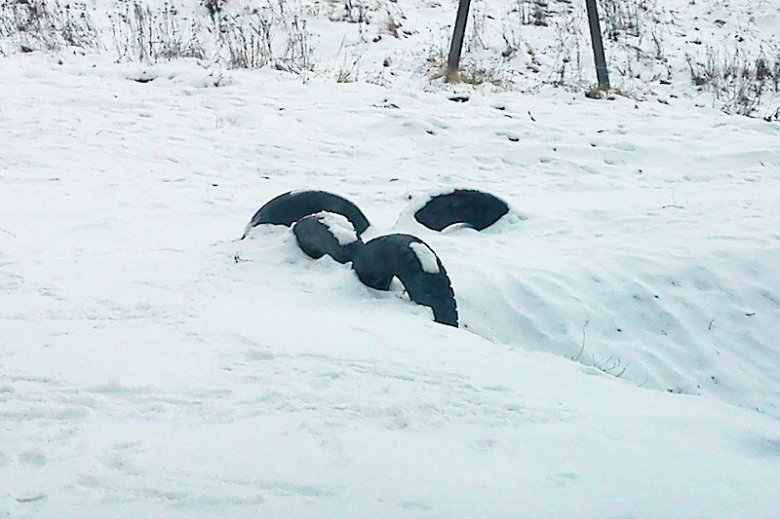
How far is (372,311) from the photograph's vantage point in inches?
148

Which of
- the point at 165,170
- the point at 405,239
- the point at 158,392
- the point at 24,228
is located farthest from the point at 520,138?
the point at 158,392

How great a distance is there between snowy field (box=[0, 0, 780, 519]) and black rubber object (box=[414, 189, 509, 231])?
0.12 m

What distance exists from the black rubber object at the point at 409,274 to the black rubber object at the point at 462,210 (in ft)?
4.37

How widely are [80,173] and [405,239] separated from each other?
3459mm

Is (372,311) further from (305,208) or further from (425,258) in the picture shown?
(305,208)

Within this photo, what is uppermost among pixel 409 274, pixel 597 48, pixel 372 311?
pixel 597 48

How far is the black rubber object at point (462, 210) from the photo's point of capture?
5.33 meters

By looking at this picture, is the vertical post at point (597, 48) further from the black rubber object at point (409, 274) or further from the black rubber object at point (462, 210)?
the black rubber object at point (409, 274)

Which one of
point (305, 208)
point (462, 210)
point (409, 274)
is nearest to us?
point (409, 274)

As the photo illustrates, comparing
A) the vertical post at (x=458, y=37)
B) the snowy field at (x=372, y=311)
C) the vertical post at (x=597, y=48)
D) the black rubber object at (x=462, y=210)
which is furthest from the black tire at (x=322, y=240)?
the vertical post at (x=597, y=48)

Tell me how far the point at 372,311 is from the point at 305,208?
4.69 feet

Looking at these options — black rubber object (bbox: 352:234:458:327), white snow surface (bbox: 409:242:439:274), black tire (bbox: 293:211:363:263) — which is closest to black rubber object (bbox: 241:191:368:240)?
black tire (bbox: 293:211:363:263)

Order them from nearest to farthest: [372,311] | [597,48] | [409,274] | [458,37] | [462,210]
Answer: [372,311], [409,274], [462,210], [458,37], [597,48]

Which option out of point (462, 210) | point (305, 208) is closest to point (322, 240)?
point (305, 208)
